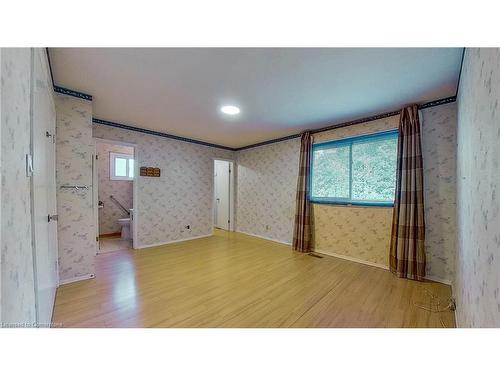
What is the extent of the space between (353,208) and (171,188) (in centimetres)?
357

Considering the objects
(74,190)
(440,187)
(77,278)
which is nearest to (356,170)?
(440,187)

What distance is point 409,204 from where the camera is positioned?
8.21 ft

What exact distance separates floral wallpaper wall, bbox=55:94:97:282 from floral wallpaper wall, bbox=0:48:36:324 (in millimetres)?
1716

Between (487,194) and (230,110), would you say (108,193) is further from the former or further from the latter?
(487,194)

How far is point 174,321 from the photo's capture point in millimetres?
1646

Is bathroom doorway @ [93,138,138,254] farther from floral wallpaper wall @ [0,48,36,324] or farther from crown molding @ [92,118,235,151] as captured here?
floral wallpaper wall @ [0,48,36,324]

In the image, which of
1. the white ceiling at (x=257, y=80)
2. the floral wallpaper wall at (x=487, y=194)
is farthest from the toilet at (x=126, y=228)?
the floral wallpaper wall at (x=487, y=194)

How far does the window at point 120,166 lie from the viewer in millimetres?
4801

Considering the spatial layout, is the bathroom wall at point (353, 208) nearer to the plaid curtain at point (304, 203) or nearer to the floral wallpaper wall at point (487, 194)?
the plaid curtain at point (304, 203)

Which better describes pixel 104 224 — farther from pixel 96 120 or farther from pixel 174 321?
pixel 174 321

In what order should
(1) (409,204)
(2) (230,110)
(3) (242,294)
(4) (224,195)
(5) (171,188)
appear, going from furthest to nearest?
1. (4) (224,195)
2. (5) (171,188)
3. (2) (230,110)
4. (1) (409,204)
5. (3) (242,294)

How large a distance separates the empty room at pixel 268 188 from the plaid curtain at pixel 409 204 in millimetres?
18
